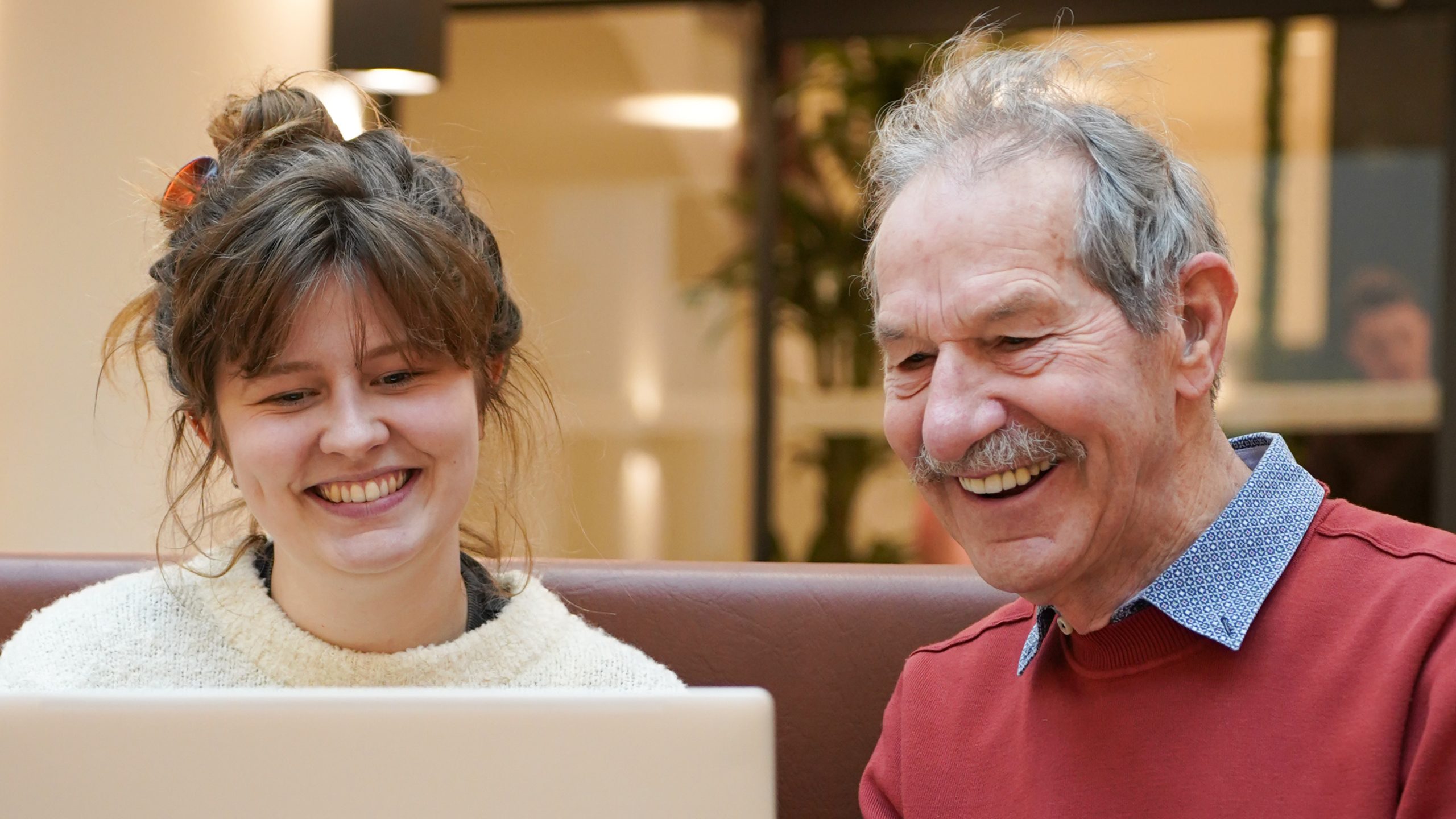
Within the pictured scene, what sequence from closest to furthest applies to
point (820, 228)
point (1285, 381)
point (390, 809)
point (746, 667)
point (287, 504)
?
1. point (390, 809)
2. point (287, 504)
3. point (746, 667)
4. point (1285, 381)
5. point (820, 228)

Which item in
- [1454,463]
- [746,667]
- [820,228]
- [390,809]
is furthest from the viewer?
[820,228]

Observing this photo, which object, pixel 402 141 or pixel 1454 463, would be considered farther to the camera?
pixel 1454 463

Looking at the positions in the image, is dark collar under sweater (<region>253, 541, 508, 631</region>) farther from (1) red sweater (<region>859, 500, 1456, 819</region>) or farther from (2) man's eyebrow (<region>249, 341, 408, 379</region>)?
(1) red sweater (<region>859, 500, 1456, 819</region>)

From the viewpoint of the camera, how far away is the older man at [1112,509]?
1.11 metres

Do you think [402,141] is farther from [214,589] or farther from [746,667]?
[746,667]

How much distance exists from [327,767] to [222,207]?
85 cm

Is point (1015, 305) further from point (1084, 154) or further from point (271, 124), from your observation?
point (271, 124)

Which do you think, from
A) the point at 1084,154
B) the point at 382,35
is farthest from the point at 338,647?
the point at 382,35

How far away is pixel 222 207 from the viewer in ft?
4.72

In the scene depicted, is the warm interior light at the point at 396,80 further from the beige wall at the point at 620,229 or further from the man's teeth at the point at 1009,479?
the man's teeth at the point at 1009,479

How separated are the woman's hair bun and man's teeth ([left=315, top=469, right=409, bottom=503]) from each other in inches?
14.5

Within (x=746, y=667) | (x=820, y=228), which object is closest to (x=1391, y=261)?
(x=820, y=228)

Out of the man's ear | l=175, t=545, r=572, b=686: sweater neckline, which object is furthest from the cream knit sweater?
the man's ear

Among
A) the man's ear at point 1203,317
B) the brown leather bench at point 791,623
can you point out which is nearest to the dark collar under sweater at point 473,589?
the brown leather bench at point 791,623
